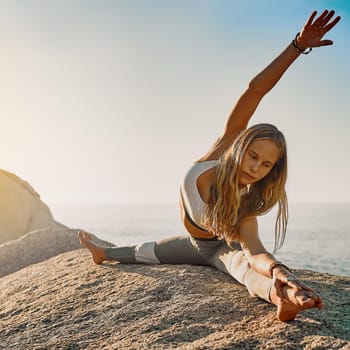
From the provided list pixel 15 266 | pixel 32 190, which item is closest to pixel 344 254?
pixel 32 190

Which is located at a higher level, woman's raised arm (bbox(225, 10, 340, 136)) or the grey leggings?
woman's raised arm (bbox(225, 10, 340, 136))

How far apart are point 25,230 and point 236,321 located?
328 inches

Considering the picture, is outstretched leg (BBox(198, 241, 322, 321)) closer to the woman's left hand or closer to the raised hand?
the woman's left hand

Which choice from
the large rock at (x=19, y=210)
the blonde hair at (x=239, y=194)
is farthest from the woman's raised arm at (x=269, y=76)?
the large rock at (x=19, y=210)

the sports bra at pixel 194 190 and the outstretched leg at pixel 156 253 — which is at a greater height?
the sports bra at pixel 194 190

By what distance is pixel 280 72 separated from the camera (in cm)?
377

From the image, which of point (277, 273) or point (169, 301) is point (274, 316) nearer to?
point (277, 273)

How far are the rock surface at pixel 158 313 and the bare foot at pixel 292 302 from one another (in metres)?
0.09

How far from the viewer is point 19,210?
10.9 m

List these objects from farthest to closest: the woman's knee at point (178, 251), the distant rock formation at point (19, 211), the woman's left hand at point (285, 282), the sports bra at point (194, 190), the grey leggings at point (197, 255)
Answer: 1. the distant rock formation at point (19, 211)
2. the woman's knee at point (178, 251)
3. the sports bra at point (194, 190)
4. the grey leggings at point (197, 255)
5. the woman's left hand at point (285, 282)

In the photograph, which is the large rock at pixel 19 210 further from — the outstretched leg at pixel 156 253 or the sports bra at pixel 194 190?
the sports bra at pixel 194 190

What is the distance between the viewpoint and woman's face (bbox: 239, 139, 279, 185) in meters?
3.33

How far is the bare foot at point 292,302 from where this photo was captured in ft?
8.84

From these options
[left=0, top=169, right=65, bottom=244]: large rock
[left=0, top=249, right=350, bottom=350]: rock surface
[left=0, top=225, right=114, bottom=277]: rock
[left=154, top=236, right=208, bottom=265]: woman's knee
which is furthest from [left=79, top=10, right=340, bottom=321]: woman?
[left=0, top=169, right=65, bottom=244]: large rock
